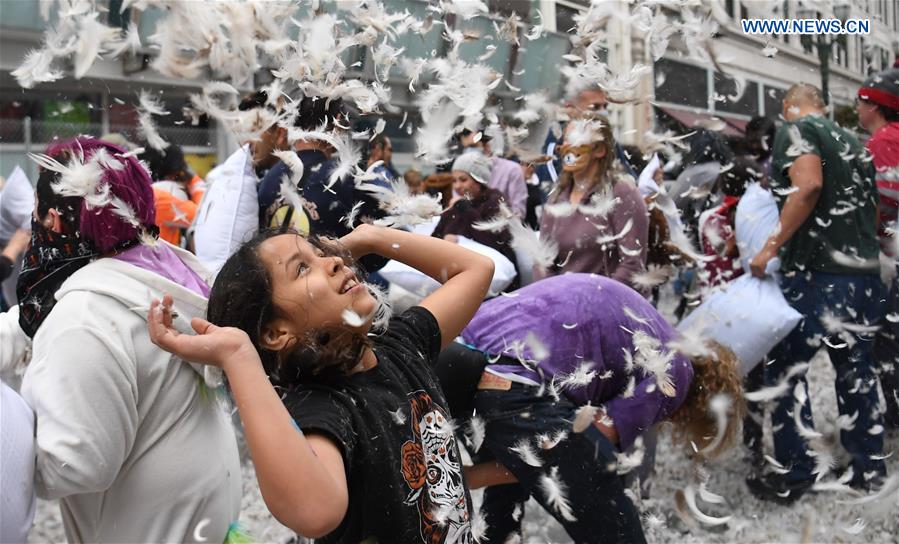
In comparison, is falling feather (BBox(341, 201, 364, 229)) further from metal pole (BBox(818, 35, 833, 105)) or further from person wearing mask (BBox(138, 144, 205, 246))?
metal pole (BBox(818, 35, 833, 105))

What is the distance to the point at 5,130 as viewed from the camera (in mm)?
8914

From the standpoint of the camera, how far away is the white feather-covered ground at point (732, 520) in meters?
3.33

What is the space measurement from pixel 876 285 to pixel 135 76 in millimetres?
5348

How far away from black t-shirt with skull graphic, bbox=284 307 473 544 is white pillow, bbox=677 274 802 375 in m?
1.88

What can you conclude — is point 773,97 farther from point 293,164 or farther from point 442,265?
point 442,265

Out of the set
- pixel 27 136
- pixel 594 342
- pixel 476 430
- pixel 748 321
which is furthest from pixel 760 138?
pixel 27 136

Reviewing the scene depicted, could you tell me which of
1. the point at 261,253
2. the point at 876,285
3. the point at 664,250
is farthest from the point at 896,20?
the point at 261,253

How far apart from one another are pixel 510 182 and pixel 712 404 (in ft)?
8.96

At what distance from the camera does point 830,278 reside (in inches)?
145

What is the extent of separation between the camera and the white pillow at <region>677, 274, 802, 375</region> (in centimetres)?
347

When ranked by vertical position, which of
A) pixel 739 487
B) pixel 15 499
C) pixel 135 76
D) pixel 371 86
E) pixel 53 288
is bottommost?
pixel 739 487

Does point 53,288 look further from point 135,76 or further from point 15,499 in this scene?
point 135,76

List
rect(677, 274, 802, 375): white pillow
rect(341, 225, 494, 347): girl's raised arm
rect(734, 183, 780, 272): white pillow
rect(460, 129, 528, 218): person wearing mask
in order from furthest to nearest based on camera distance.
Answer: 1. rect(460, 129, 528, 218): person wearing mask
2. rect(734, 183, 780, 272): white pillow
3. rect(677, 274, 802, 375): white pillow
4. rect(341, 225, 494, 347): girl's raised arm

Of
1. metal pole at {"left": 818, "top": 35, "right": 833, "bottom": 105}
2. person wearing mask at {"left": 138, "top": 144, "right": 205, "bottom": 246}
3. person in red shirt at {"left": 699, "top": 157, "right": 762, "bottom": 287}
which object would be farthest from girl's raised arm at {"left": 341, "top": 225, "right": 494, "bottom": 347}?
metal pole at {"left": 818, "top": 35, "right": 833, "bottom": 105}
